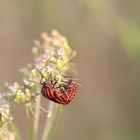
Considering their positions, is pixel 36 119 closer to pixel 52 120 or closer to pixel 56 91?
pixel 52 120

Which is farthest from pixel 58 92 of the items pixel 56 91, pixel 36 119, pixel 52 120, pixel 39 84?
pixel 52 120

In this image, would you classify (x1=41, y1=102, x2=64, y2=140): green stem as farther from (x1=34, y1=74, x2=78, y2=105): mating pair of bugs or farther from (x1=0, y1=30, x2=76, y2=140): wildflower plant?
(x1=34, y1=74, x2=78, y2=105): mating pair of bugs

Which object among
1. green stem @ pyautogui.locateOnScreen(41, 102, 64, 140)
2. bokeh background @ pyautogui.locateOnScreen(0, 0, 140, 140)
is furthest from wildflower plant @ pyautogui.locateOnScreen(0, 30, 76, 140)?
bokeh background @ pyautogui.locateOnScreen(0, 0, 140, 140)

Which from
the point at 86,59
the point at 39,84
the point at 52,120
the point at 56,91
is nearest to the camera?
the point at 56,91

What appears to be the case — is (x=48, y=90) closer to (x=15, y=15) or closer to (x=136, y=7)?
(x=136, y=7)

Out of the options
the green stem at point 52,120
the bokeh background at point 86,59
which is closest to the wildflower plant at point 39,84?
the green stem at point 52,120
